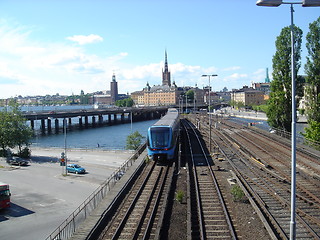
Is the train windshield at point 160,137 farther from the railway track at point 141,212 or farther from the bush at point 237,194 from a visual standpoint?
the bush at point 237,194

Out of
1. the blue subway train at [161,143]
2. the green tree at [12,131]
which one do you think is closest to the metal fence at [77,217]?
the blue subway train at [161,143]

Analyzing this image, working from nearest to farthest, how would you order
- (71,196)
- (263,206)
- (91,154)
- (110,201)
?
(263,206) → (110,201) → (71,196) → (91,154)

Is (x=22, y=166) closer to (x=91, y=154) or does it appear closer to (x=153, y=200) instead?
(x=91, y=154)

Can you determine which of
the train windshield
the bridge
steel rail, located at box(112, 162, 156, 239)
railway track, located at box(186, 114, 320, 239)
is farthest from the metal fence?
the bridge

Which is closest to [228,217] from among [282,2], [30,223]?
[282,2]

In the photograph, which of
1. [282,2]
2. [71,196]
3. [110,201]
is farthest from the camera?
[71,196]

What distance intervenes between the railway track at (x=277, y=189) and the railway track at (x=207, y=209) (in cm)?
147

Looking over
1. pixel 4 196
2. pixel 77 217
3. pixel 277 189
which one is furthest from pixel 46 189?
pixel 277 189

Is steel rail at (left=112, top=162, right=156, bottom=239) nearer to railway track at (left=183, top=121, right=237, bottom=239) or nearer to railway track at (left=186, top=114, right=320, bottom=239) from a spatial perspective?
railway track at (left=183, top=121, right=237, bottom=239)

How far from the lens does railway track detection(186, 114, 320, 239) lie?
12.0m

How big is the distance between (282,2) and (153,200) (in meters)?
11.0

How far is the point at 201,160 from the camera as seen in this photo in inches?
1027

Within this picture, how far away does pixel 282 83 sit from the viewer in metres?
35.8

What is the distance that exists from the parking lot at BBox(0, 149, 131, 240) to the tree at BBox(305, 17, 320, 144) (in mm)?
20464
